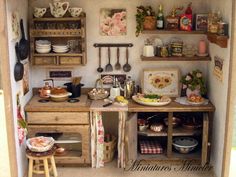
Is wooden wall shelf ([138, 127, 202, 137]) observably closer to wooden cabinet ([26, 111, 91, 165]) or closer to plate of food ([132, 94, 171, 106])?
plate of food ([132, 94, 171, 106])

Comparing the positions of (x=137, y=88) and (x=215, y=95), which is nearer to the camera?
(x=215, y=95)

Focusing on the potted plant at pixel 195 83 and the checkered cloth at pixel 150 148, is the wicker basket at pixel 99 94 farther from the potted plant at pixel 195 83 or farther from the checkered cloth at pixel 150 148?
the potted plant at pixel 195 83

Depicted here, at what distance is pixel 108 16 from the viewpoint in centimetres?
399

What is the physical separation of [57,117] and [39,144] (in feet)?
1.17

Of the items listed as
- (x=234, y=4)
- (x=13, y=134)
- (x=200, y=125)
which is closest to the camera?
(x=234, y=4)

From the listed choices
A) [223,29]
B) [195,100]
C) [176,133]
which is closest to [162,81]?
[195,100]

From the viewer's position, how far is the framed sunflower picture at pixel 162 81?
4.11m

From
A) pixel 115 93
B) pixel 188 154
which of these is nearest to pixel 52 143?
pixel 115 93

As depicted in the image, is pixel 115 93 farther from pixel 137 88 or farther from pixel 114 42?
pixel 114 42

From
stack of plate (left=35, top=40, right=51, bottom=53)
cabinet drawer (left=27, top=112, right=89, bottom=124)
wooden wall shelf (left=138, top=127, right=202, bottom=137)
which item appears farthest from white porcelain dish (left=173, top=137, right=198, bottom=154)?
stack of plate (left=35, top=40, right=51, bottom=53)

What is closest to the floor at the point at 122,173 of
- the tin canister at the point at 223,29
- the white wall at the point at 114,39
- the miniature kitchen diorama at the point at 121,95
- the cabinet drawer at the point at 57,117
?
the miniature kitchen diorama at the point at 121,95

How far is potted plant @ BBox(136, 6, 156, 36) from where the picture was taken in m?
3.87

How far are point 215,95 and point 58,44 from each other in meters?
1.76

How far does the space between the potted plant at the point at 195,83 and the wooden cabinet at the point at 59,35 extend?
1.13m
